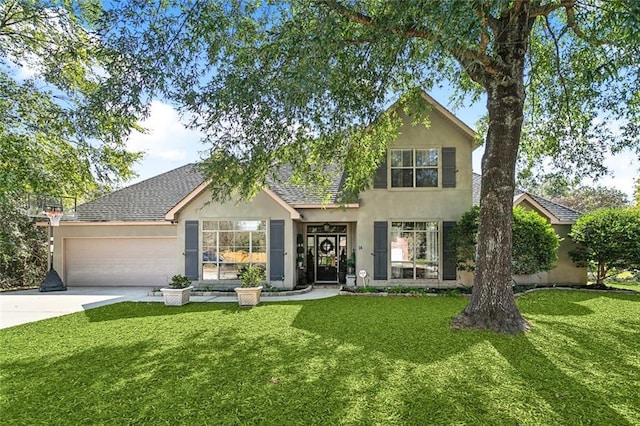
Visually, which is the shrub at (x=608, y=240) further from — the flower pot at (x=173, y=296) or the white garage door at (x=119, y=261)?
the white garage door at (x=119, y=261)

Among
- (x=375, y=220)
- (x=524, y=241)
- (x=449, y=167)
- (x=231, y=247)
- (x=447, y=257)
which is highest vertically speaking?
(x=449, y=167)

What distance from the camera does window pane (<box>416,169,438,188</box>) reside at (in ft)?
43.7

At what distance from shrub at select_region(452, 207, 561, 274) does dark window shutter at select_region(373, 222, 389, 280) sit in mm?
2551

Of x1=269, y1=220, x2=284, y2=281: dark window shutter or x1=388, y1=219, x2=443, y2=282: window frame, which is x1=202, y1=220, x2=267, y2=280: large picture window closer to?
x1=269, y1=220, x2=284, y2=281: dark window shutter

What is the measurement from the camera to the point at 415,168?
1340cm

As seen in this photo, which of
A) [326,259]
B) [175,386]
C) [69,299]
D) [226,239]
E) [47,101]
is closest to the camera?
[175,386]

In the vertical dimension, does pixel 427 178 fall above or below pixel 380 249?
above

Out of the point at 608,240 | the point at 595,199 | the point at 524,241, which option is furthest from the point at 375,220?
the point at 595,199

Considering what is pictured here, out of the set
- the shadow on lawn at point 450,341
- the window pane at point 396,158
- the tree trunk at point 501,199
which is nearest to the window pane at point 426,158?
the window pane at point 396,158

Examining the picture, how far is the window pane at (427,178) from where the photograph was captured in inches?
524

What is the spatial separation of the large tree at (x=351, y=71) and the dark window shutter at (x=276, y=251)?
4.38 meters

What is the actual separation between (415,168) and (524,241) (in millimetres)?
4513

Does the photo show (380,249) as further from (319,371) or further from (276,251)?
(319,371)

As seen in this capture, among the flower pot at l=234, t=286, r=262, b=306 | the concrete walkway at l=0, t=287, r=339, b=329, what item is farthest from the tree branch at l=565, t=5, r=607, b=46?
the flower pot at l=234, t=286, r=262, b=306
